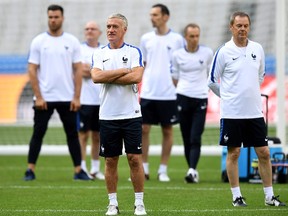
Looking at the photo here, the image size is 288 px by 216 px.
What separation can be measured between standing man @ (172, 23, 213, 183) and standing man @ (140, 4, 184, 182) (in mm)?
218

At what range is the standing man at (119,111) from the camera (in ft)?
28.1

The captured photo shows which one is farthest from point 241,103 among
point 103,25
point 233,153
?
point 103,25

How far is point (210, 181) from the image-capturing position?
12367 mm

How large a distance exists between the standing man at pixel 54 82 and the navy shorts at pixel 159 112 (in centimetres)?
107

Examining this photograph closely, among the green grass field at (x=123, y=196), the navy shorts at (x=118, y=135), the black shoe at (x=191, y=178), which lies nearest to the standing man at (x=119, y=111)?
the navy shorts at (x=118, y=135)

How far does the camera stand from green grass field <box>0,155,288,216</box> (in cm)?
880

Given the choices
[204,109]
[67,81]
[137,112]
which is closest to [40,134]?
[67,81]

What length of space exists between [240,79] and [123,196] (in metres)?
2.11

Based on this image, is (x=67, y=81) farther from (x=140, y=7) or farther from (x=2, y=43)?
(x=2, y=43)

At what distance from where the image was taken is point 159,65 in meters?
12.9

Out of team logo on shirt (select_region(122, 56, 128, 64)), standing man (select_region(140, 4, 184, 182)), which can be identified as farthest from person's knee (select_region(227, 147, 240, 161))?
standing man (select_region(140, 4, 184, 182))

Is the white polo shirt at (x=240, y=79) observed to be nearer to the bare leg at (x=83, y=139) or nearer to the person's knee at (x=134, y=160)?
the person's knee at (x=134, y=160)

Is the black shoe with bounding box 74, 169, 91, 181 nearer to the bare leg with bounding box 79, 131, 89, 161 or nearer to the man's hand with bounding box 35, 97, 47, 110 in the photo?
the bare leg with bounding box 79, 131, 89, 161

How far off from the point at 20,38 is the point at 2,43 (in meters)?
0.55
